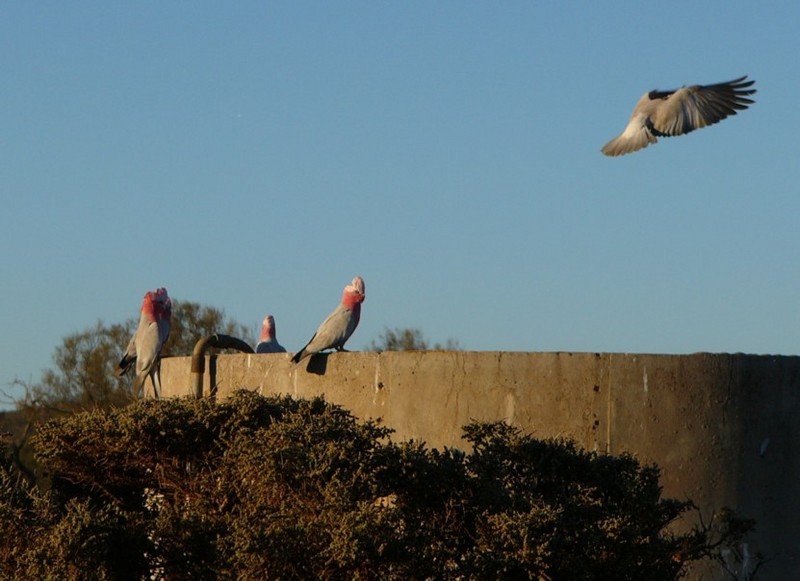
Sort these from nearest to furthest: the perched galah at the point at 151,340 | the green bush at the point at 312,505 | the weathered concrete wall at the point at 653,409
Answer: the green bush at the point at 312,505, the weathered concrete wall at the point at 653,409, the perched galah at the point at 151,340

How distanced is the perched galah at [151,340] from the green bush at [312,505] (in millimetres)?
5179

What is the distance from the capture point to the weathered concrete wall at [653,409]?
1009cm

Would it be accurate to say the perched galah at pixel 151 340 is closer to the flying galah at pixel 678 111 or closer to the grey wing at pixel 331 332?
the grey wing at pixel 331 332

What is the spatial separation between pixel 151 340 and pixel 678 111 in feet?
19.4

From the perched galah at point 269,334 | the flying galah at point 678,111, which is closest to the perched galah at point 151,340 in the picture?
the perched galah at point 269,334

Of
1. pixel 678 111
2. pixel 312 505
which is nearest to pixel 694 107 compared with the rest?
pixel 678 111

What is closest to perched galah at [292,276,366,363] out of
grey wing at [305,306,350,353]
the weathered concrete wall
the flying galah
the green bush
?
grey wing at [305,306,350,353]

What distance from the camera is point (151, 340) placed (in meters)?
14.0

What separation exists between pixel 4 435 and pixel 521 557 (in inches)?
160

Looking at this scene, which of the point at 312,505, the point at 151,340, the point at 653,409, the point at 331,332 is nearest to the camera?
the point at 312,505

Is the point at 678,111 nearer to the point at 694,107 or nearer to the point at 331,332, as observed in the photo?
the point at 694,107

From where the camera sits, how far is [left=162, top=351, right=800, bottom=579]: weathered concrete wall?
10.1m

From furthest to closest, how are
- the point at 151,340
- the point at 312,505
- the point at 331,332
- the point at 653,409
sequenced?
the point at 151,340 → the point at 331,332 → the point at 653,409 → the point at 312,505

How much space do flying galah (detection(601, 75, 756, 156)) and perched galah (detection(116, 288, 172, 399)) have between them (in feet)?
16.2
